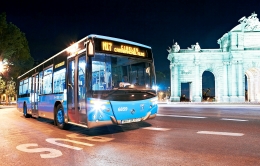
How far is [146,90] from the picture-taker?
8766mm

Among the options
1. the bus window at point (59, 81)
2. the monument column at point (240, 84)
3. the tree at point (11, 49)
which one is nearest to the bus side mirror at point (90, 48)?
the bus window at point (59, 81)

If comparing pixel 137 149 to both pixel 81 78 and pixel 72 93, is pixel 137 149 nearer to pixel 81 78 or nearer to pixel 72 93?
pixel 81 78

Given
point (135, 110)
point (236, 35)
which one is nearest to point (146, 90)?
point (135, 110)

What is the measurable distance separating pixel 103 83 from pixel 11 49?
24021 millimetres

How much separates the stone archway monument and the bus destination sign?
39341 millimetres

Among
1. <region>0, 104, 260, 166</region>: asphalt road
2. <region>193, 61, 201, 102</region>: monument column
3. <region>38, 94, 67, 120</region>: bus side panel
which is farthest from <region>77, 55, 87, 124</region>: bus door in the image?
<region>193, 61, 201, 102</region>: monument column

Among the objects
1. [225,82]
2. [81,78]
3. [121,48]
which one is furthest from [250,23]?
[81,78]

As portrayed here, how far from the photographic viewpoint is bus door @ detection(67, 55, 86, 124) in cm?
802

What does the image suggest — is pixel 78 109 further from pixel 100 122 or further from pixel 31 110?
pixel 31 110

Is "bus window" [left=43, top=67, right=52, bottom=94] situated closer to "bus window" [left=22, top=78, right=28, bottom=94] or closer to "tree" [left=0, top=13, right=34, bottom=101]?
"bus window" [left=22, top=78, right=28, bottom=94]

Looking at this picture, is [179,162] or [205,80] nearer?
[179,162]

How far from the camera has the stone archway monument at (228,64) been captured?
1768 inches

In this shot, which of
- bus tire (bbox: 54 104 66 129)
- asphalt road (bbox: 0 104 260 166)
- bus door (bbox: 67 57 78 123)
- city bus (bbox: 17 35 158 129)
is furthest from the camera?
bus tire (bbox: 54 104 66 129)

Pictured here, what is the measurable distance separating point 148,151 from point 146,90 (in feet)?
10.5
